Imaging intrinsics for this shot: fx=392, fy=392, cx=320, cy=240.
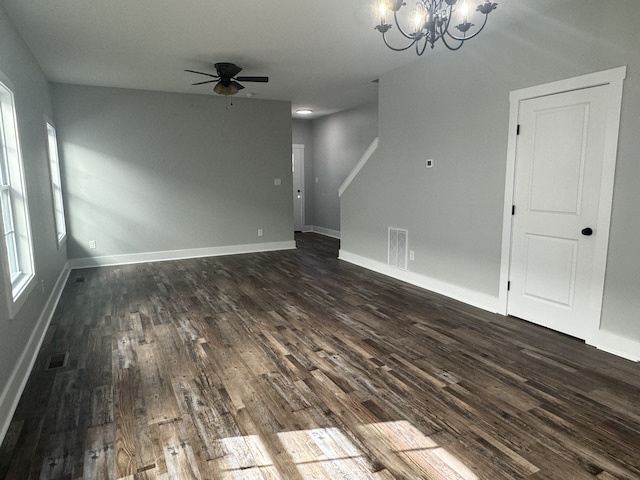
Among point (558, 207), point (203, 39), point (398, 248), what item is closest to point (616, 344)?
point (558, 207)

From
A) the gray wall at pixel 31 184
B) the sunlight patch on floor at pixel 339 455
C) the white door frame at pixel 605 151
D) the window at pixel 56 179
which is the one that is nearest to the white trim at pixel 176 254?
the window at pixel 56 179

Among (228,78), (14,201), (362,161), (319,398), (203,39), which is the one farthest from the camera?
(362,161)

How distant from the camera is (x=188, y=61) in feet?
15.5

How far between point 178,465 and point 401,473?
1.05 m

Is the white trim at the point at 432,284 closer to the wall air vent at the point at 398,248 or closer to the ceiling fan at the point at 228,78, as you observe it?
the wall air vent at the point at 398,248

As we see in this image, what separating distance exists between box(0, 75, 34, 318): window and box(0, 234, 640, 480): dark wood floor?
0.64 meters

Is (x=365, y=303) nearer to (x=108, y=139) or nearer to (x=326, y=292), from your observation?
(x=326, y=292)

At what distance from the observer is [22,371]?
8.65 feet

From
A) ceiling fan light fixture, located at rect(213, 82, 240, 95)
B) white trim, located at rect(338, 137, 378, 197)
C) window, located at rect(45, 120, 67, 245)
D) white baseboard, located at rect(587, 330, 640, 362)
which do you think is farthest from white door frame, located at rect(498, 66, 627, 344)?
window, located at rect(45, 120, 67, 245)

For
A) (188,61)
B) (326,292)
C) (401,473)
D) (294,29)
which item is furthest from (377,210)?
(401,473)

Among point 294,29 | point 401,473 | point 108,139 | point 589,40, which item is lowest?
point 401,473

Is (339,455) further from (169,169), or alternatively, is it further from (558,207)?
(169,169)

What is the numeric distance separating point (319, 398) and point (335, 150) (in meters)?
7.10

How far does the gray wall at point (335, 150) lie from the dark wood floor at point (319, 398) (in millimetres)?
4652
